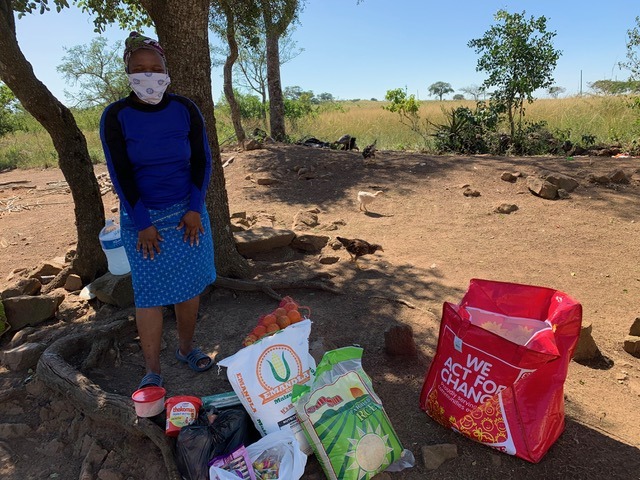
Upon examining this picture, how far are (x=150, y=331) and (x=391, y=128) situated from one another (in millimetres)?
15010

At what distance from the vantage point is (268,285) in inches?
138

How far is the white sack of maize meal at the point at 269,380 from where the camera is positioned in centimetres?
194

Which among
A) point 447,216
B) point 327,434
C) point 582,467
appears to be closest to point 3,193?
point 447,216

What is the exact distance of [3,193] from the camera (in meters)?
9.76

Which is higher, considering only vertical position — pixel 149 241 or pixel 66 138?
pixel 66 138

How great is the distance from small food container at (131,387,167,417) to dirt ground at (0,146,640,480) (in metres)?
0.20

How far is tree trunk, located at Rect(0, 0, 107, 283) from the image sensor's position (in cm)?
338

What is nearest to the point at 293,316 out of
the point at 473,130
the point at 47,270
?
the point at 47,270

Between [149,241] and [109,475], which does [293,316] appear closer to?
[149,241]

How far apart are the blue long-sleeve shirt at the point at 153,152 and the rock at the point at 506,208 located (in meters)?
4.45

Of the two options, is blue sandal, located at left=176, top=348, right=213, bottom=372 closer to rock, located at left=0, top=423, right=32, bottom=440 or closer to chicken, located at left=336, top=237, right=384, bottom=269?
rock, located at left=0, top=423, right=32, bottom=440

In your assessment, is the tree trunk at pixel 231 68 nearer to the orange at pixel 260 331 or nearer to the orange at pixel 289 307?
the orange at pixel 289 307

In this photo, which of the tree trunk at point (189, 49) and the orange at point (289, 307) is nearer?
the orange at point (289, 307)

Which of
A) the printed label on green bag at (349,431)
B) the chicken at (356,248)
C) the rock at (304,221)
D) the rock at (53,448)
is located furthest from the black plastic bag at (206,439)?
the rock at (304,221)
